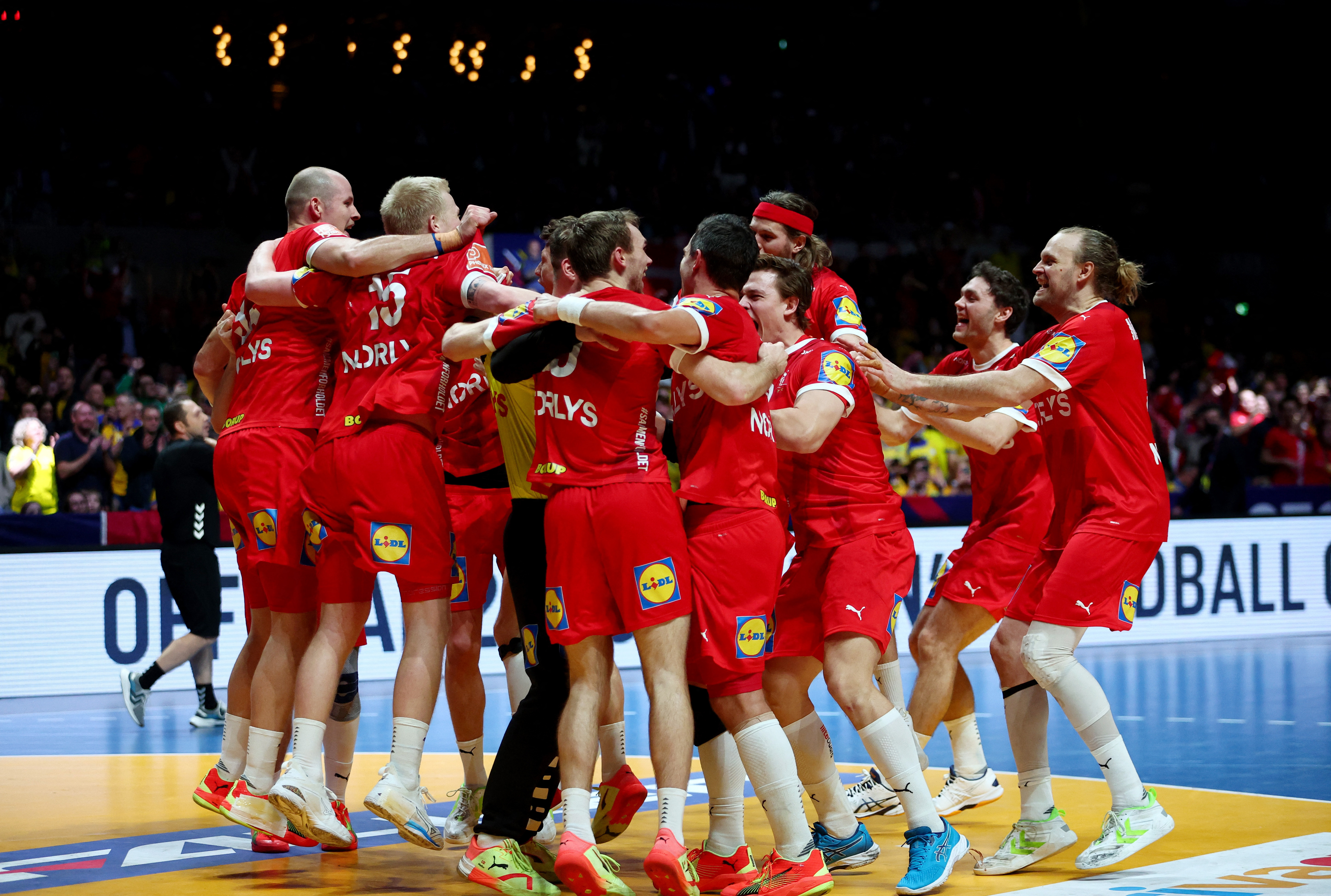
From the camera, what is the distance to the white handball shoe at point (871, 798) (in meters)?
6.53

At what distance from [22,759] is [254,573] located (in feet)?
10.3

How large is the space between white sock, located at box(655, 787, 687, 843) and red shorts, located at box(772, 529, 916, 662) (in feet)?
2.69

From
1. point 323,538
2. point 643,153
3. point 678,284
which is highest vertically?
point 643,153

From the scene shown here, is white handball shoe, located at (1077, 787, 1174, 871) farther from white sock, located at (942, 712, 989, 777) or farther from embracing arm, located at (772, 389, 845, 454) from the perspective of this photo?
embracing arm, located at (772, 389, 845, 454)

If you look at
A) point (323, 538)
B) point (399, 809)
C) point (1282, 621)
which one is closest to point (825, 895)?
point (399, 809)

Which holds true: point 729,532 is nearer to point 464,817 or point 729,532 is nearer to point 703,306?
point 703,306

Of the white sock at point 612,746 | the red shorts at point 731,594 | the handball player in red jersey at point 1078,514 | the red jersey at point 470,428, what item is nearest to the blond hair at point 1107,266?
the handball player in red jersey at point 1078,514

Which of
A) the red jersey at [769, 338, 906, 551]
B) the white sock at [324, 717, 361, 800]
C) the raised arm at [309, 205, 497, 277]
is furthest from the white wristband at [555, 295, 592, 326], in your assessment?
the white sock at [324, 717, 361, 800]

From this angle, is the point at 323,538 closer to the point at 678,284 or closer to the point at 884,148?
the point at 678,284

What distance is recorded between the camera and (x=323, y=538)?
5.70m

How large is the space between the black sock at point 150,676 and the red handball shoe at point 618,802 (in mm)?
5252

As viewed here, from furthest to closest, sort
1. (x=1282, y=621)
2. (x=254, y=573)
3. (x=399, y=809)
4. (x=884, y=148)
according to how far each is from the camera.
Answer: (x=884, y=148) → (x=1282, y=621) → (x=254, y=573) → (x=399, y=809)

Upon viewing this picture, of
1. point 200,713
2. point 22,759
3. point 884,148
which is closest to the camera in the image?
point 22,759

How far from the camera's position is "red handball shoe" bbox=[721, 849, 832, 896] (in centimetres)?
477
